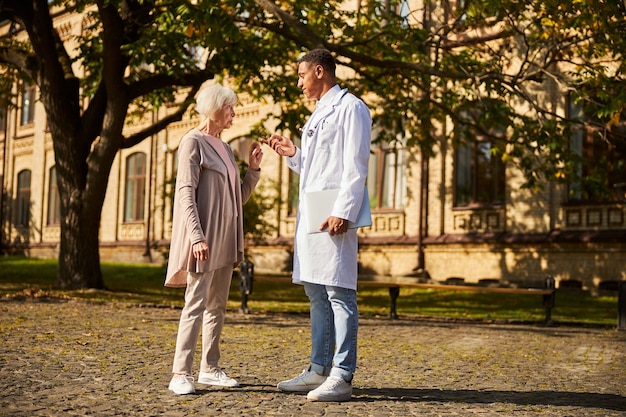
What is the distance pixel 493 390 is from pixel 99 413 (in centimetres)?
285

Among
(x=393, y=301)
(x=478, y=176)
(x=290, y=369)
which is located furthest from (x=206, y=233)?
(x=478, y=176)

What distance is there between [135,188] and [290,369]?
27.4 meters

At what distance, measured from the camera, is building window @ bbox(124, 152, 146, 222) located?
3325cm

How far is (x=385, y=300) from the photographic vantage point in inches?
724

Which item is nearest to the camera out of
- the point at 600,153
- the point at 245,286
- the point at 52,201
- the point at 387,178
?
the point at 245,286

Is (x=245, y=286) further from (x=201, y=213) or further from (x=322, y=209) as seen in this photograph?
(x=322, y=209)

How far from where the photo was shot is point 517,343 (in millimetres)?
10156

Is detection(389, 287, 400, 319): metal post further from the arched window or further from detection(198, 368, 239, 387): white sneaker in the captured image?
the arched window

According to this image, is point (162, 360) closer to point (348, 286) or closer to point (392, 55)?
point (348, 286)

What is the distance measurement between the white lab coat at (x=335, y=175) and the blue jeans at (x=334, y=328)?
0.38 ft

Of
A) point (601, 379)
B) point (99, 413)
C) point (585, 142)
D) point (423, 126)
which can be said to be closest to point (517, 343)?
point (601, 379)

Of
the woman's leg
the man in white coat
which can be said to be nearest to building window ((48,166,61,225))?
the woman's leg

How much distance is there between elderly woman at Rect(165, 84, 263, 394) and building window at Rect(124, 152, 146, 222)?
27697mm

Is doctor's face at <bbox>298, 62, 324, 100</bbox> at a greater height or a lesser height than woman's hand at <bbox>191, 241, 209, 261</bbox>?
greater
